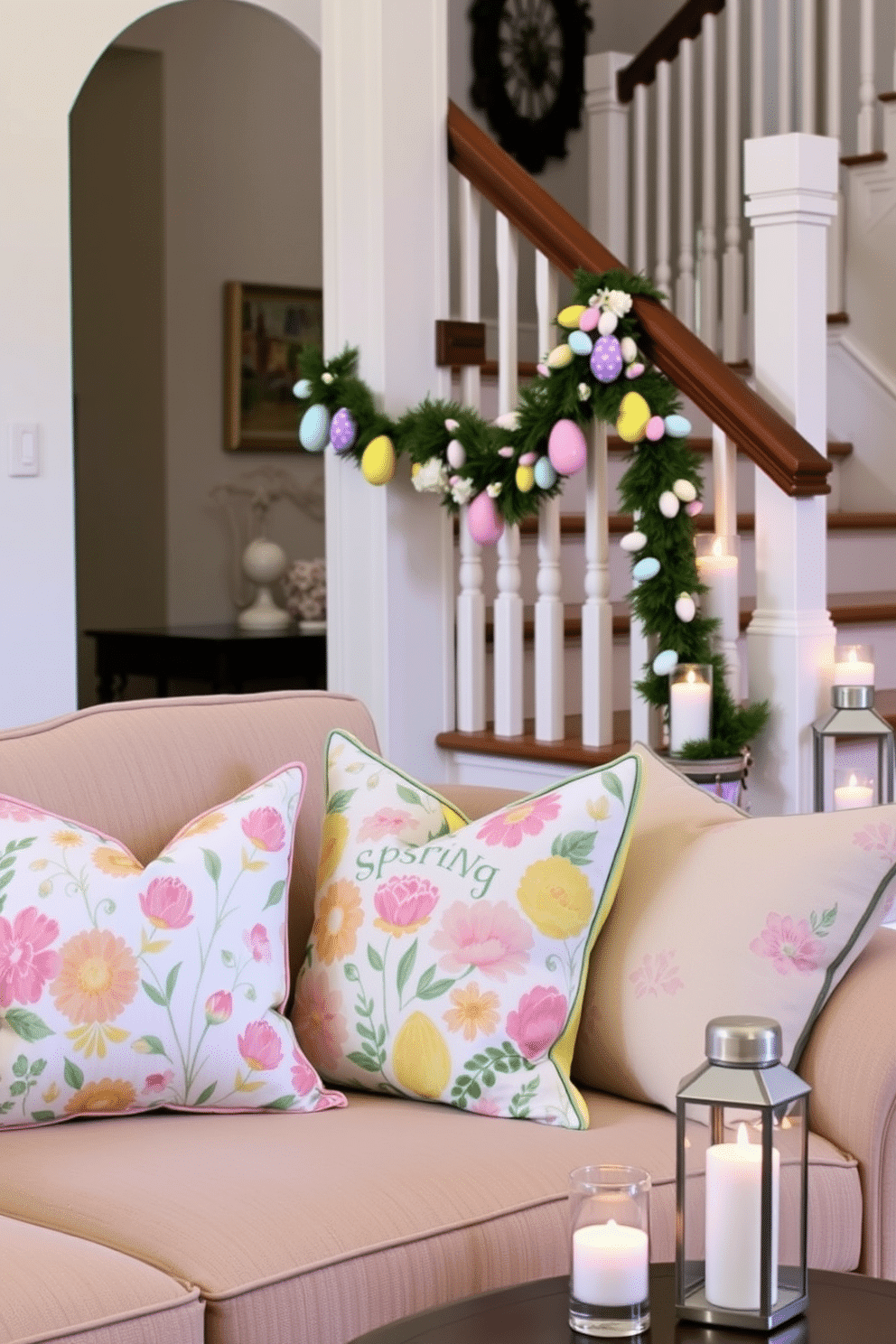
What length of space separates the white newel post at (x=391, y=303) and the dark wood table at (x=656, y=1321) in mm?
2290

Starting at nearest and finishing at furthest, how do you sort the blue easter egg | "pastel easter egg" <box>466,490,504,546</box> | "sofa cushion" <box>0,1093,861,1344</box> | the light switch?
"sofa cushion" <box>0,1093,861,1344</box>, the blue easter egg, "pastel easter egg" <box>466,490,504,546</box>, the light switch

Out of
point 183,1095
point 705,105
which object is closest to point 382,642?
point 183,1095

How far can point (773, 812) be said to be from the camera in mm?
3207

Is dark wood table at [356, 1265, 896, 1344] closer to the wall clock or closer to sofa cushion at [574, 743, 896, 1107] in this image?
sofa cushion at [574, 743, 896, 1107]

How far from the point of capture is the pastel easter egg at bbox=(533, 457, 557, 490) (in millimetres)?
3391

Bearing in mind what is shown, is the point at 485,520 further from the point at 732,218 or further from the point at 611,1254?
the point at 611,1254

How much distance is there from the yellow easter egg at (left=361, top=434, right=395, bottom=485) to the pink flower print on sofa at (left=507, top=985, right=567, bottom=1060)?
5.85 ft

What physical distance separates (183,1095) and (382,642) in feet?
5.83

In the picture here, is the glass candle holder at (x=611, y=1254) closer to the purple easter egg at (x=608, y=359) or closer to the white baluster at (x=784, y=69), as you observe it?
the purple easter egg at (x=608, y=359)

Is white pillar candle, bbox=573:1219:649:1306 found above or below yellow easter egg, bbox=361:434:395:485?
below

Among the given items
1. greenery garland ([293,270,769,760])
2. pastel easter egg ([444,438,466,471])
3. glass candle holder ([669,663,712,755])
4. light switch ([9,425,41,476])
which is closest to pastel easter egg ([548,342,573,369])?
greenery garland ([293,270,769,760])

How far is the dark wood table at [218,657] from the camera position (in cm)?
495

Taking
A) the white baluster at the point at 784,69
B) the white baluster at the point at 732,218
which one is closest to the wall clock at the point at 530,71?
the white baluster at the point at 732,218

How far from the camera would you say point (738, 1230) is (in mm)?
1325
